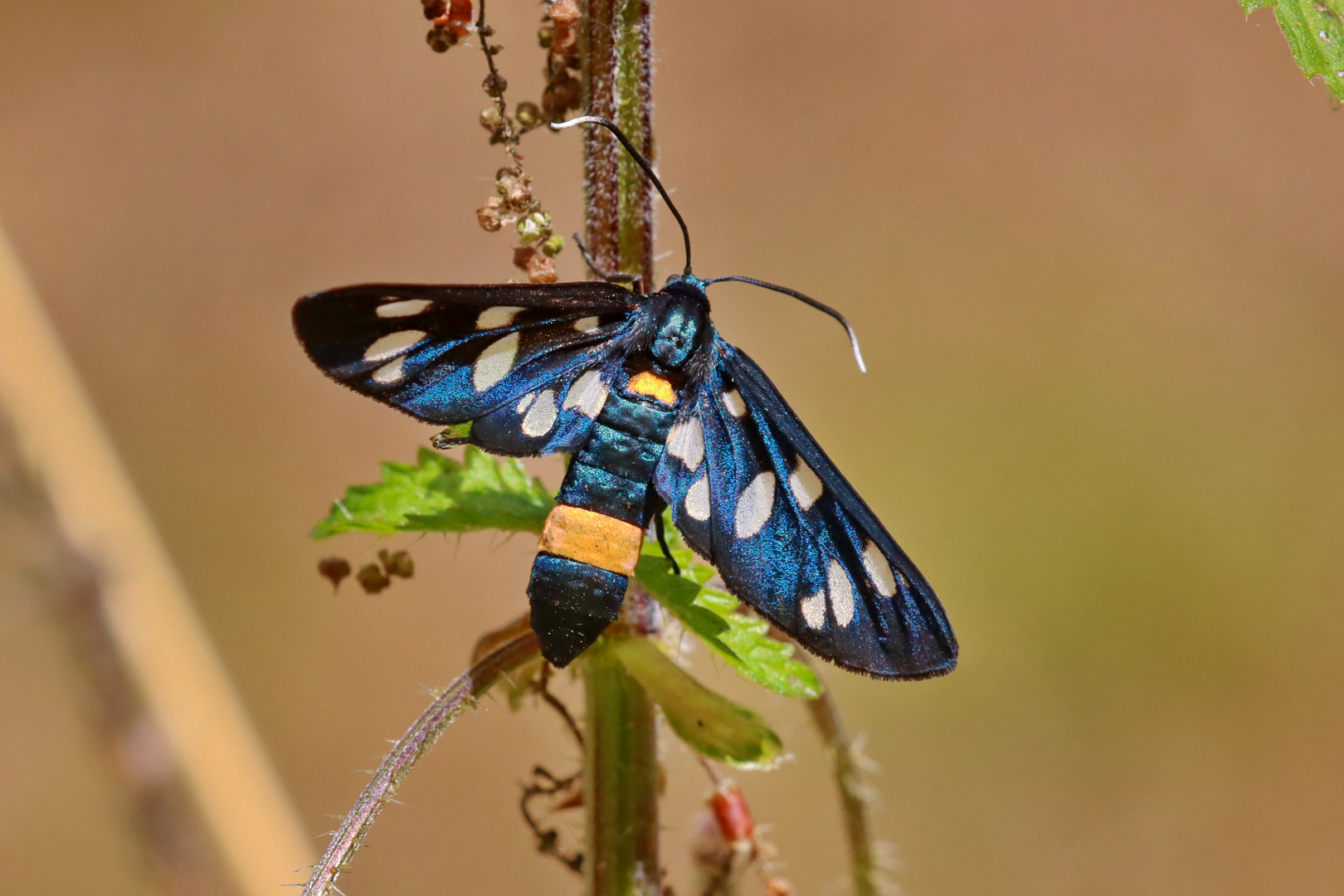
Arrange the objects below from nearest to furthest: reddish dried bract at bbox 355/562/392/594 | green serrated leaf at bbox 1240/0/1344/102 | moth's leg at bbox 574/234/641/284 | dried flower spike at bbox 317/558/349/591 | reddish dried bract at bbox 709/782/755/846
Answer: green serrated leaf at bbox 1240/0/1344/102 → moth's leg at bbox 574/234/641/284 → reddish dried bract at bbox 355/562/392/594 → dried flower spike at bbox 317/558/349/591 → reddish dried bract at bbox 709/782/755/846

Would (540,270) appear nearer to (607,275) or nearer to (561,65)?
(607,275)

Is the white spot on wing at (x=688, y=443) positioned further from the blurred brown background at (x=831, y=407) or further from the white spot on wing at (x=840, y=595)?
the blurred brown background at (x=831, y=407)

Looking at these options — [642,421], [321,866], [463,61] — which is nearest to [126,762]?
[321,866]

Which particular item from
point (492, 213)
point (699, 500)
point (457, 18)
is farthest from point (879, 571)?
point (457, 18)

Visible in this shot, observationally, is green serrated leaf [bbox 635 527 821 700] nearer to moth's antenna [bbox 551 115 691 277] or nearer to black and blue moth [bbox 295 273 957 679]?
black and blue moth [bbox 295 273 957 679]

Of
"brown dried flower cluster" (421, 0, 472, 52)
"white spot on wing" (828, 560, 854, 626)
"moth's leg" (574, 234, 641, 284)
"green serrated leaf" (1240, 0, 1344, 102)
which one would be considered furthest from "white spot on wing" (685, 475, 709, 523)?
"green serrated leaf" (1240, 0, 1344, 102)

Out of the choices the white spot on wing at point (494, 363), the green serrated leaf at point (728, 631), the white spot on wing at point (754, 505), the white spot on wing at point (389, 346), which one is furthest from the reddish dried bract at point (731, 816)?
the white spot on wing at point (389, 346)
